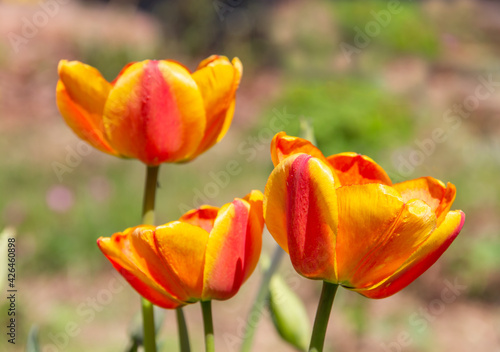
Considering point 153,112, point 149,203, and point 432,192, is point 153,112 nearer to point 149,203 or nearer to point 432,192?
point 149,203

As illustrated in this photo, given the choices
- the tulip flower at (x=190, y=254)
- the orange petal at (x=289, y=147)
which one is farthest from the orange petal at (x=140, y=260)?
the orange petal at (x=289, y=147)

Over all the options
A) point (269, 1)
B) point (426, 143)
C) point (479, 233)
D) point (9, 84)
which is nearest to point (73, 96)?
point (479, 233)

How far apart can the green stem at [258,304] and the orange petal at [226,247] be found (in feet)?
0.48

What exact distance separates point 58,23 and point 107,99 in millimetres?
6223

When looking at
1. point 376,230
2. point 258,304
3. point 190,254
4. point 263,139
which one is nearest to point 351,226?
point 376,230

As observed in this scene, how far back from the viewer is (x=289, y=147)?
50cm

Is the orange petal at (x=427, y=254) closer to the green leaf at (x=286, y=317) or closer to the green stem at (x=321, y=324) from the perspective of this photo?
the green stem at (x=321, y=324)

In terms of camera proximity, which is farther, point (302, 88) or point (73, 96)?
point (302, 88)

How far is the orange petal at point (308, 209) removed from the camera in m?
0.47

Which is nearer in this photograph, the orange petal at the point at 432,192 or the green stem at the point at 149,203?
the orange petal at the point at 432,192

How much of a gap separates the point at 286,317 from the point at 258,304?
7cm

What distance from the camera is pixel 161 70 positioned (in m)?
0.64

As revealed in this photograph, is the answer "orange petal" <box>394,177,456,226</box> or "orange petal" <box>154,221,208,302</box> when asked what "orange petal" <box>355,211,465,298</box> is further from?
"orange petal" <box>154,221,208,302</box>

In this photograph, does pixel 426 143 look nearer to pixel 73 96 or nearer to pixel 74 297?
pixel 74 297
